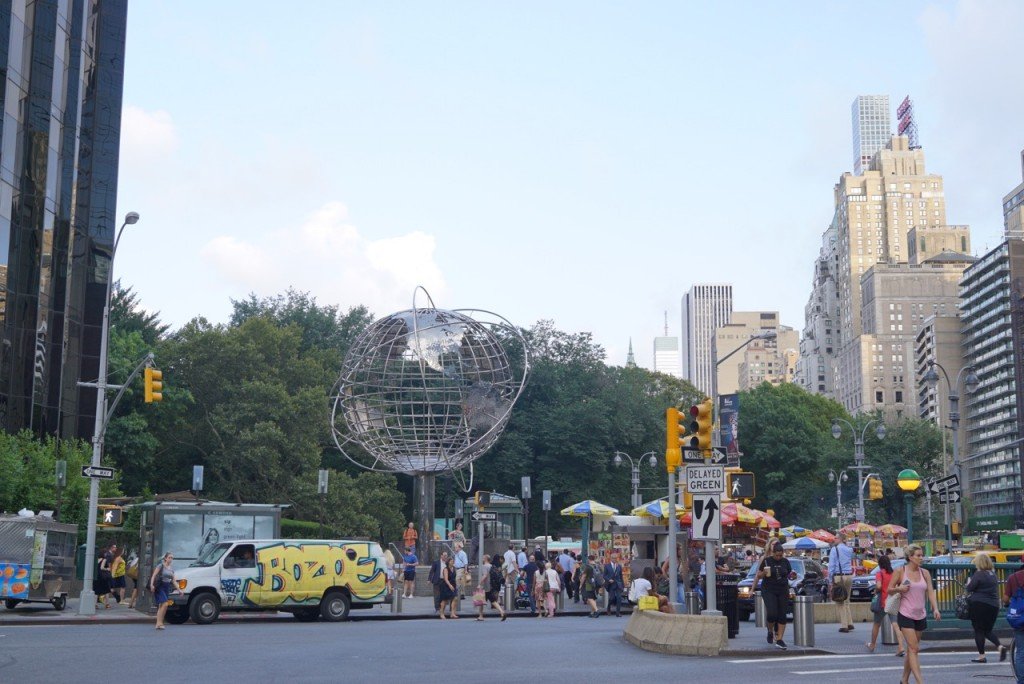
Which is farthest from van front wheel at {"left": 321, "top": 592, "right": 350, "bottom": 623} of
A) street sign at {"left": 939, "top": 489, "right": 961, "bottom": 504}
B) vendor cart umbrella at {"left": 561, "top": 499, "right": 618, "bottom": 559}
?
street sign at {"left": 939, "top": 489, "right": 961, "bottom": 504}

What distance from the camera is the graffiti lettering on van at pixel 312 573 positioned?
2733 centimetres

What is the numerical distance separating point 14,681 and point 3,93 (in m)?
29.9

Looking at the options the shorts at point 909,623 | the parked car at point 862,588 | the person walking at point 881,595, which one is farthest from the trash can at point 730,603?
the parked car at point 862,588

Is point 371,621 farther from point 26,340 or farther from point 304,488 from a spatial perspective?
point 304,488

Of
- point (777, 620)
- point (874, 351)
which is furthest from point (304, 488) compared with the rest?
point (874, 351)

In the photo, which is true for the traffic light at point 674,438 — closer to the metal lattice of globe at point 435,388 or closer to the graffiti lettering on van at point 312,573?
the graffiti lettering on van at point 312,573

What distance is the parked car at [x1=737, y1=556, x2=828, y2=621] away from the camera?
29.2 metres

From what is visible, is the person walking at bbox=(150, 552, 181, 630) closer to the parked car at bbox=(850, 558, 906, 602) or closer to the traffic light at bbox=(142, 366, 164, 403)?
the traffic light at bbox=(142, 366, 164, 403)

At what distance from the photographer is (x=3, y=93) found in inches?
1534

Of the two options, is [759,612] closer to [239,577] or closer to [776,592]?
[776,592]

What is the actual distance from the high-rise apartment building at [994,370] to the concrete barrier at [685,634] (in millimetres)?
146066

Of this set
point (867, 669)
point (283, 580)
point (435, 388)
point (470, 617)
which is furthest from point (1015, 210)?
point (867, 669)

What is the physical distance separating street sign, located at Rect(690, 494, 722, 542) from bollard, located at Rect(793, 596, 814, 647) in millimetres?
2181

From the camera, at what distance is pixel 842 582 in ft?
80.1
